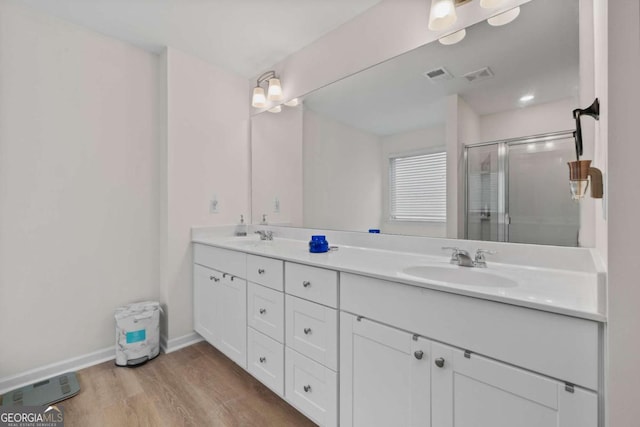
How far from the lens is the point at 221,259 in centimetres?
197

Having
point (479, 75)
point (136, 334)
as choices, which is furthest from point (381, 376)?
point (136, 334)

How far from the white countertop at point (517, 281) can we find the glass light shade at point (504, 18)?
3.55ft

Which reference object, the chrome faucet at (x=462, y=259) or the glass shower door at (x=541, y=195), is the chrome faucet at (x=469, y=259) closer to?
the chrome faucet at (x=462, y=259)

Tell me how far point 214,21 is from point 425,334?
2209 mm

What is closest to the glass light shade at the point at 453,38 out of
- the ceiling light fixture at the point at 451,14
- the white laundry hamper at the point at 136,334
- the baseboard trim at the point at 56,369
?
the ceiling light fixture at the point at 451,14

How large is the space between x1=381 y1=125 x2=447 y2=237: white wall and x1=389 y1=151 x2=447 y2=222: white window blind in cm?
3

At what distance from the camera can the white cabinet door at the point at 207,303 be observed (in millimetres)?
2014

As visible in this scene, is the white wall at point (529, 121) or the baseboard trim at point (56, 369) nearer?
the white wall at point (529, 121)

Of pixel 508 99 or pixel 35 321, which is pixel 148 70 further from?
pixel 508 99

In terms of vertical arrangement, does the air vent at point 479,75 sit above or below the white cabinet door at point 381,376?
above

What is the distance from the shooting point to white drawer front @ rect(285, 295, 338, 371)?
125 centimetres

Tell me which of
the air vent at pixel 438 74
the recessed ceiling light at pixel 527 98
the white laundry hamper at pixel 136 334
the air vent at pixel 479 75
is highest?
the air vent at pixel 438 74

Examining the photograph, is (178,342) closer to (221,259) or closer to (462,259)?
(221,259)

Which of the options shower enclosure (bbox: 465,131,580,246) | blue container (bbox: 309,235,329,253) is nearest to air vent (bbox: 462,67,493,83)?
shower enclosure (bbox: 465,131,580,246)
